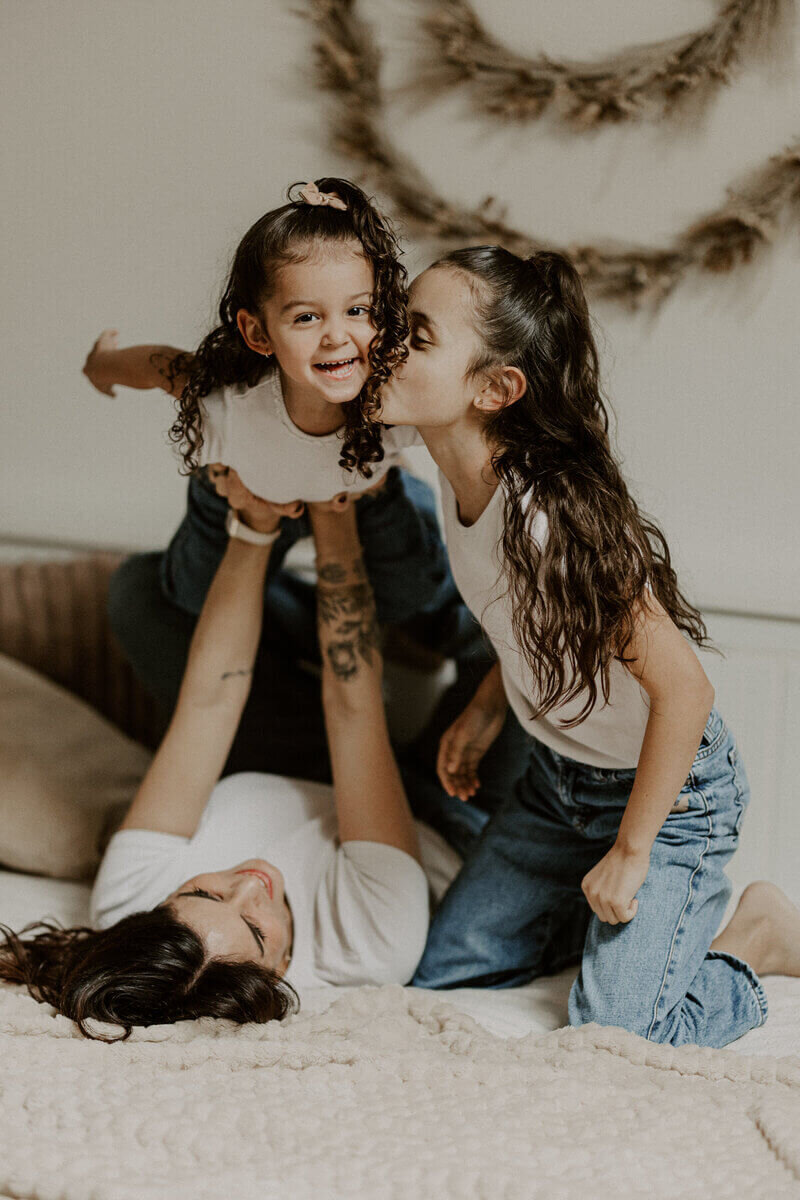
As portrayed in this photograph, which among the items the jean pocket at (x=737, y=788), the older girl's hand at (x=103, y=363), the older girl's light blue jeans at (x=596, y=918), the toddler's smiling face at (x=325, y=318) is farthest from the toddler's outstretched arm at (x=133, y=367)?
the jean pocket at (x=737, y=788)

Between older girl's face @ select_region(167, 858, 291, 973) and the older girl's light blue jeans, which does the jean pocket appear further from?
older girl's face @ select_region(167, 858, 291, 973)

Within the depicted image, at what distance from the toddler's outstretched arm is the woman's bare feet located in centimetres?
94

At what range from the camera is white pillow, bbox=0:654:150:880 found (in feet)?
5.00

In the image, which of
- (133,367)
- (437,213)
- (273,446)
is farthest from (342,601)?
(437,213)

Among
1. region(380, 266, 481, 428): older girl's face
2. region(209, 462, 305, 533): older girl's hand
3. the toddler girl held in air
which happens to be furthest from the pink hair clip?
region(209, 462, 305, 533): older girl's hand

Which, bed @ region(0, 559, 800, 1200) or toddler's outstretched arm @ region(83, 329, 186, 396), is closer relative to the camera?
bed @ region(0, 559, 800, 1200)

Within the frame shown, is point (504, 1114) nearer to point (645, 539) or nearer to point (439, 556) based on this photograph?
point (645, 539)

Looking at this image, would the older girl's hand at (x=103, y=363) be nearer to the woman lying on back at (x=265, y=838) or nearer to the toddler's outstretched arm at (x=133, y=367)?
the toddler's outstretched arm at (x=133, y=367)

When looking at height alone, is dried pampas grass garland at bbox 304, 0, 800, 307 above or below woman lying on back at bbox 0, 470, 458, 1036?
above

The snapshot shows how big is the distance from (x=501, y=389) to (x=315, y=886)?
69 cm

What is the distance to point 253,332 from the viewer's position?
3.54 ft

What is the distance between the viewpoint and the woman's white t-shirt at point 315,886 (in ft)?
4.24

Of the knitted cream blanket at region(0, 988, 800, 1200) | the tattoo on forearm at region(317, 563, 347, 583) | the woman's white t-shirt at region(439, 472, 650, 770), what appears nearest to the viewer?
the knitted cream blanket at region(0, 988, 800, 1200)

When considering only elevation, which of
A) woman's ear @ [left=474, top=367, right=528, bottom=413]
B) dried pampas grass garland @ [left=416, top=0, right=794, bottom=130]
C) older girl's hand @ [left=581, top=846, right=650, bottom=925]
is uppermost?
dried pampas grass garland @ [left=416, top=0, right=794, bottom=130]
